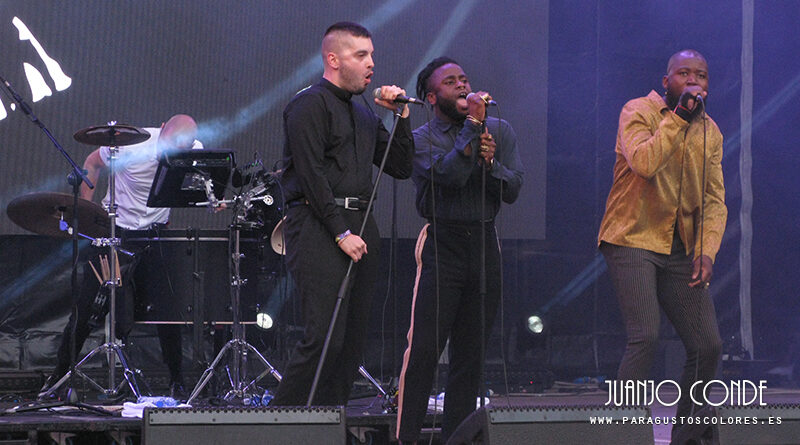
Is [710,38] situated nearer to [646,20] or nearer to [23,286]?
[646,20]

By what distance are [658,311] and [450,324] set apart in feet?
3.09

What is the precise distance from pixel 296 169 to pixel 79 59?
13.0ft

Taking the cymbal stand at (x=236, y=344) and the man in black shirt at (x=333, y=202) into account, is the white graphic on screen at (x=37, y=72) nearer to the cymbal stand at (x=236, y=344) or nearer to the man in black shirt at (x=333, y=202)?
the cymbal stand at (x=236, y=344)

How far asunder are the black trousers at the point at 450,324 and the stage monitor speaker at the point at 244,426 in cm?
123

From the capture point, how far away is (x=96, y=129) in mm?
5910

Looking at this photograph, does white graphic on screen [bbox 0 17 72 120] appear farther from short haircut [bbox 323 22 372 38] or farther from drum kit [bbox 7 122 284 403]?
short haircut [bbox 323 22 372 38]

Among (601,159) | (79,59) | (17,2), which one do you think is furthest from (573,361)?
(17,2)

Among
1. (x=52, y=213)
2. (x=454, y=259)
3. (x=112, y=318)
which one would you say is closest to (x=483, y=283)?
(x=454, y=259)

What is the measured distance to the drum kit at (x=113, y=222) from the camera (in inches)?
235

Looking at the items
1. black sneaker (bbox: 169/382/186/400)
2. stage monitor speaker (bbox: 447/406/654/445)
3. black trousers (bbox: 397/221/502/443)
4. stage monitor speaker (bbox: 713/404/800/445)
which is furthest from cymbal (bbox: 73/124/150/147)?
stage monitor speaker (bbox: 713/404/800/445)

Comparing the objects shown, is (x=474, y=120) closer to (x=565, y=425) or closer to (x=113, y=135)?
(x=565, y=425)

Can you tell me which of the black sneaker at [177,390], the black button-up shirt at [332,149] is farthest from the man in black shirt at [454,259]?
the black sneaker at [177,390]

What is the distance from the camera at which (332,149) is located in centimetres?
408

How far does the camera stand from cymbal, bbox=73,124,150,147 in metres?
5.95
